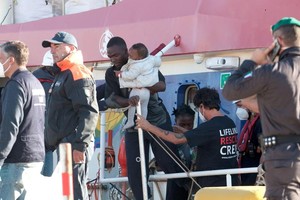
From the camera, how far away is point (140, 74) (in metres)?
8.34

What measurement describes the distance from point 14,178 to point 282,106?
2.79m

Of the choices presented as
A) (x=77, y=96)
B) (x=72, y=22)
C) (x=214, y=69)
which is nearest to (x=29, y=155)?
(x=77, y=96)

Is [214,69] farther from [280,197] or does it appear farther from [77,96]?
[280,197]

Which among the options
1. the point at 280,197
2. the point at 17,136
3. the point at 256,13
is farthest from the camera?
the point at 256,13

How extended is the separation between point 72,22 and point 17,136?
3780 millimetres

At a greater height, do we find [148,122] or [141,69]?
[141,69]

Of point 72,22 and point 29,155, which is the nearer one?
point 29,155

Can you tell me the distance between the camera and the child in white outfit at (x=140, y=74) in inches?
328

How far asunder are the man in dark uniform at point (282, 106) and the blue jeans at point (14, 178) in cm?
248

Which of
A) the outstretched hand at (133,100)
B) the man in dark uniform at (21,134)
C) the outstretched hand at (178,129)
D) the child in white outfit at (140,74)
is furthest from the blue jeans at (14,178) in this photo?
the outstretched hand at (178,129)

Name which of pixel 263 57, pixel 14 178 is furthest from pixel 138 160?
pixel 263 57

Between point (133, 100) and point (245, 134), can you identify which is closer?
point (133, 100)

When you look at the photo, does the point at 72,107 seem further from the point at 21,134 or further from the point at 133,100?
the point at 133,100

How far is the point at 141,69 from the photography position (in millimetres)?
8336
